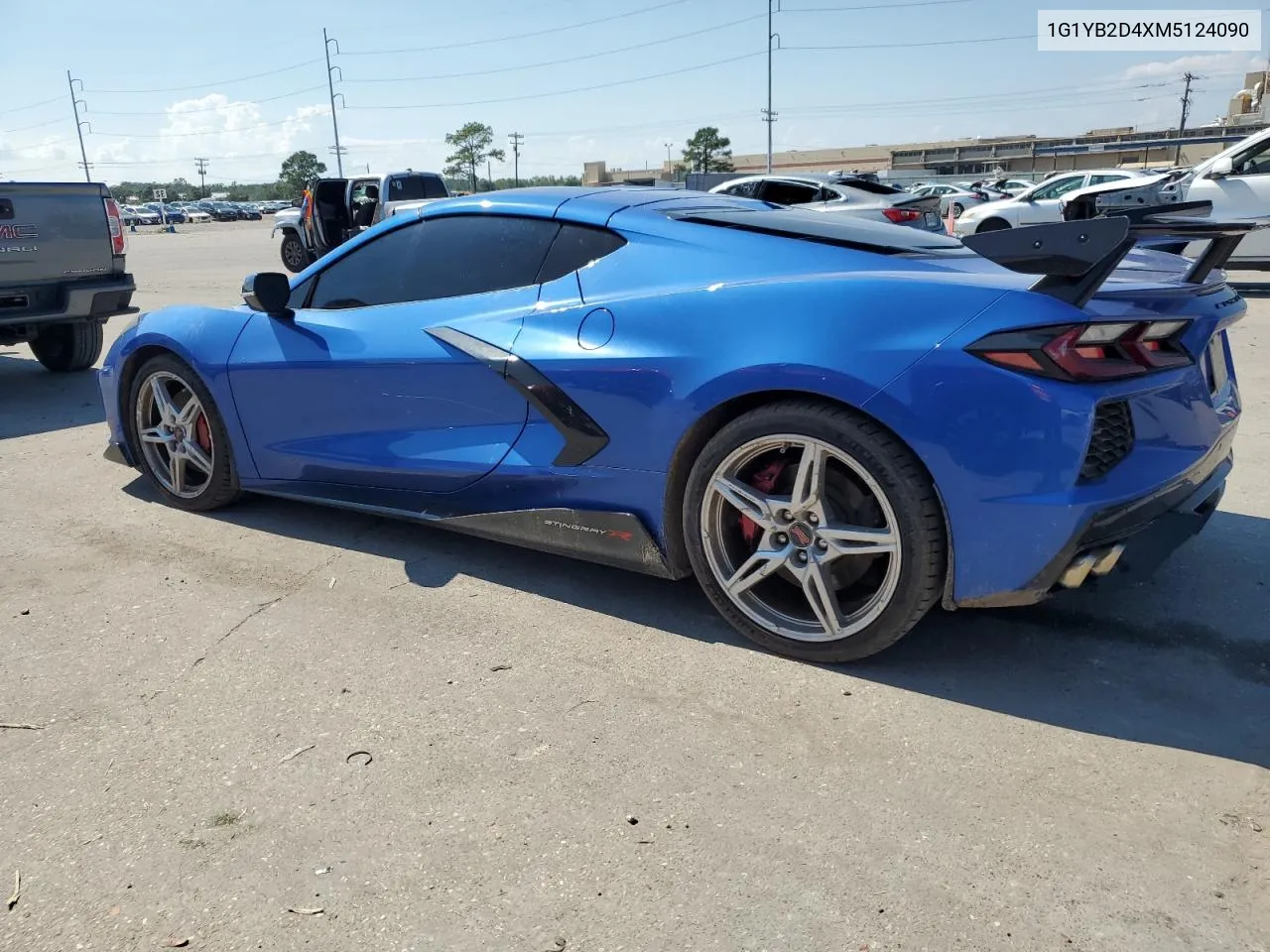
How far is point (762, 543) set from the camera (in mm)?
2973

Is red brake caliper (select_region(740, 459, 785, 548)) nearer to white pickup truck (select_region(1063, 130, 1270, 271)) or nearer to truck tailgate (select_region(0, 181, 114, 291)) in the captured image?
truck tailgate (select_region(0, 181, 114, 291))

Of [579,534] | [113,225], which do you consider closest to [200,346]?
[579,534]

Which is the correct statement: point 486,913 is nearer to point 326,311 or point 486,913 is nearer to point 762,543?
point 762,543

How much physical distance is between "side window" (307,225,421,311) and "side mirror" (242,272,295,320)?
0.35 feet

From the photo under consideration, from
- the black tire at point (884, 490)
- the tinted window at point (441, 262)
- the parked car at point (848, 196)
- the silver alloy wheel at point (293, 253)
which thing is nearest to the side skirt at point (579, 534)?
the black tire at point (884, 490)

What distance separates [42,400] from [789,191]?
1049 centimetres

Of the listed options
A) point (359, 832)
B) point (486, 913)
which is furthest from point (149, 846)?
point (486, 913)

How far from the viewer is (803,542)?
9.46 feet

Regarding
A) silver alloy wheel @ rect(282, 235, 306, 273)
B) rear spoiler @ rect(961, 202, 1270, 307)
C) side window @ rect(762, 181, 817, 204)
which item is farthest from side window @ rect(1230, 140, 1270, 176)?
silver alloy wheel @ rect(282, 235, 306, 273)

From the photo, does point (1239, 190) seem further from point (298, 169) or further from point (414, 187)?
point (298, 169)

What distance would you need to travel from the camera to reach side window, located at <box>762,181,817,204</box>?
1403cm

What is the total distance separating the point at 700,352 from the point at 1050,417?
1.00m

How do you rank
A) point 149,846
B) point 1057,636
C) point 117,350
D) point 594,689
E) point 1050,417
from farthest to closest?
point 117,350 < point 1057,636 < point 594,689 < point 1050,417 < point 149,846

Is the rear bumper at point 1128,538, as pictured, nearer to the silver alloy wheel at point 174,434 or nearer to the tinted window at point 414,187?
the silver alloy wheel at point 174,434
